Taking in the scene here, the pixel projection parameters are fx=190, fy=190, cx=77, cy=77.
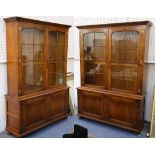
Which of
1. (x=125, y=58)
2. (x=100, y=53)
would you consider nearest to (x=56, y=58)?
(x=100, y=53)

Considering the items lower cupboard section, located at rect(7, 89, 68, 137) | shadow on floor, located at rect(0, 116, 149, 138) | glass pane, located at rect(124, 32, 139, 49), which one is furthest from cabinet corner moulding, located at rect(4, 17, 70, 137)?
glass pane, located at rect(124, 32, 139, 49)

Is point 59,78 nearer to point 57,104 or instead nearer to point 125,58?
point 57,104

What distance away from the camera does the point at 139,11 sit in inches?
16.1

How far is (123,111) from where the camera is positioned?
10.6 feet

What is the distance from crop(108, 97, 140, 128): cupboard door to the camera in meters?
3.11

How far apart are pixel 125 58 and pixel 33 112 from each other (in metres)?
1.77

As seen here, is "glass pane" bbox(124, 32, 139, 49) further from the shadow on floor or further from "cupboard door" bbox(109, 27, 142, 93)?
the shadow on floor

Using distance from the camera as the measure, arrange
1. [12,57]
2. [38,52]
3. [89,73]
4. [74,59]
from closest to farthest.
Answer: [12,57]
[38,52]
[89,73]
[74,59]

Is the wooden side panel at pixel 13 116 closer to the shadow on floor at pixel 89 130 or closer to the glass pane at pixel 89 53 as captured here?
the shadow on floor at pixel 89 130

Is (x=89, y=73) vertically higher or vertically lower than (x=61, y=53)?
lower

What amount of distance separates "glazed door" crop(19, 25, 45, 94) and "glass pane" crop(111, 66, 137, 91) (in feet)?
4.16

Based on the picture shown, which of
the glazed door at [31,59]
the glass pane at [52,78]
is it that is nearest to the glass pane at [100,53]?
the glass pane at [52,78]
